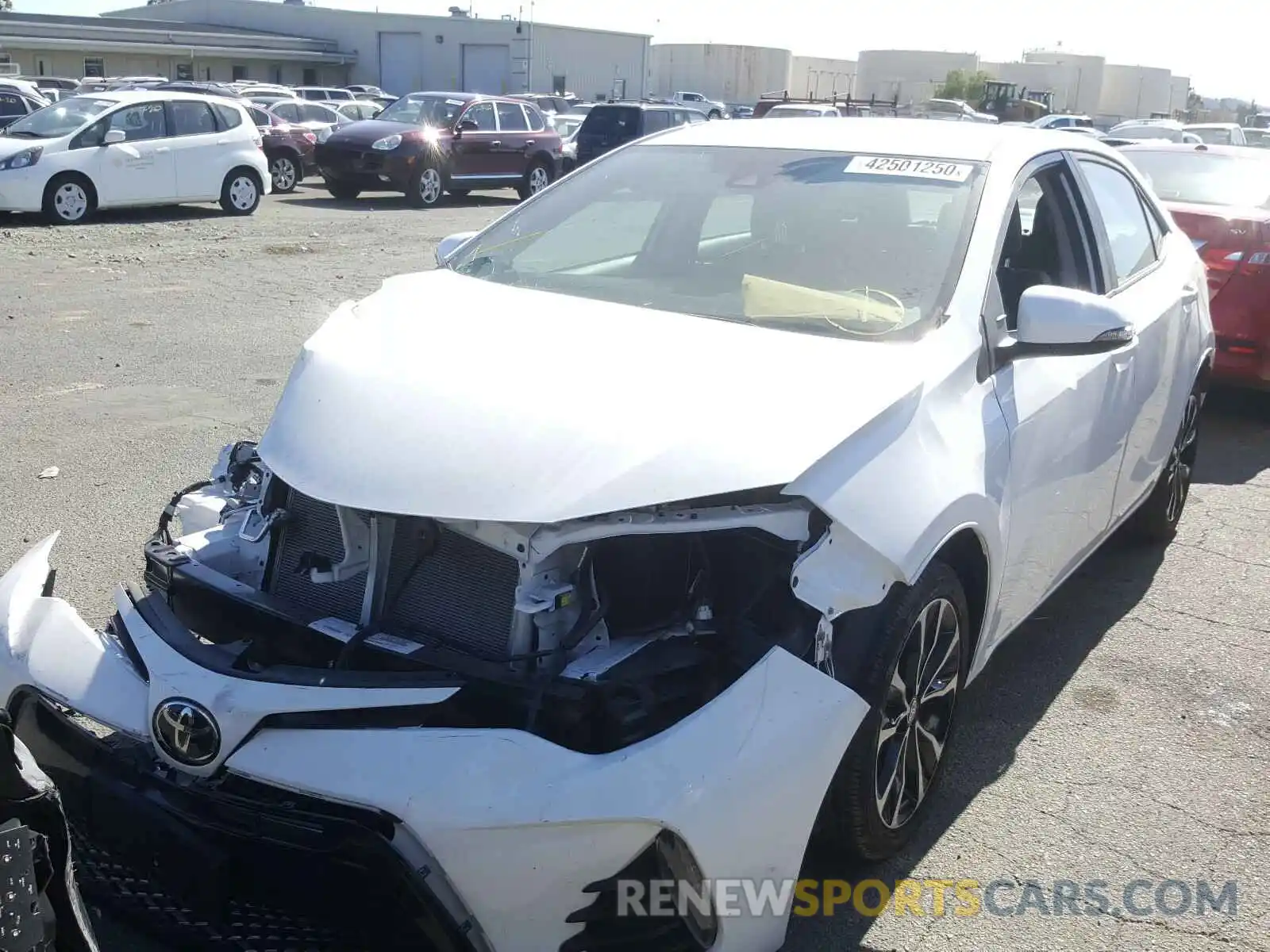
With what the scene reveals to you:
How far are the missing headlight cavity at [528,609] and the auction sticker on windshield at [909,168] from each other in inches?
59.8

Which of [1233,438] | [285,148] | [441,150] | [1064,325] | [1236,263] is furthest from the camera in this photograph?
[285,148]

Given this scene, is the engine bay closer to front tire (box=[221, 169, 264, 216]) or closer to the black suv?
front tire (box=[221, 169, 264, 216])

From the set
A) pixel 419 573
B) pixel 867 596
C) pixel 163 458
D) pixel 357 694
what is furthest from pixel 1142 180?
pixel 163 458

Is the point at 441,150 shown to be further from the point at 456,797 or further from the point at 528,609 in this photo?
the point at 456,797

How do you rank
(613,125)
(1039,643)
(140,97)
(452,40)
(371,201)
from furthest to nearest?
(452,40) < (613,125) < (371,201) < (140,97) < (1039,643)

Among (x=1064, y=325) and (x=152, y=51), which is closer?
(x=1064, y=325)

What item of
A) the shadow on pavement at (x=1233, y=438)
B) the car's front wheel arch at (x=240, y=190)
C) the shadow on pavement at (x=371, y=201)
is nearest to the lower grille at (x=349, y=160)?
the shadow on pavement at (x=371, y=201)

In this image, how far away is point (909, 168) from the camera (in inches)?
146

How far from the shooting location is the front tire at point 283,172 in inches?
833

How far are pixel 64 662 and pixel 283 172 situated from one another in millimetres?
20223

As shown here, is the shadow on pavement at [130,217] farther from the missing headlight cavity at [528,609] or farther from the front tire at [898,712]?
the front tire at [898,712]

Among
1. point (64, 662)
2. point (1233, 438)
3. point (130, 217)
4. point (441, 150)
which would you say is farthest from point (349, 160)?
point (64, 662)

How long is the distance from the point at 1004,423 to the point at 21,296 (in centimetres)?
942

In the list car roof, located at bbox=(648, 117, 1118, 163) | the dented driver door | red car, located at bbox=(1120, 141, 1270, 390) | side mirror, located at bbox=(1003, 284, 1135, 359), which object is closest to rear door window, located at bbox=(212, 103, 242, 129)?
red car, located at bbox=(1120, 141, 1270, 390)
